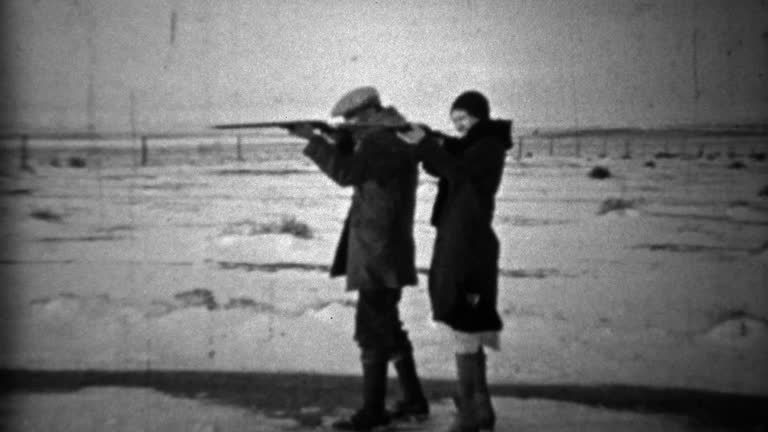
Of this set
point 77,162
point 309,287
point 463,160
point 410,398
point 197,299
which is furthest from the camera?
point 77,162

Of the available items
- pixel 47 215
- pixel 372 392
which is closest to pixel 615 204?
pixel 372 392

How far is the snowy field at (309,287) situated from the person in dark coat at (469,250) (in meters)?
0.36

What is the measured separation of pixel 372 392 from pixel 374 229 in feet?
2.06

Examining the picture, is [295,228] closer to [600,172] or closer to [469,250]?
[600,172]

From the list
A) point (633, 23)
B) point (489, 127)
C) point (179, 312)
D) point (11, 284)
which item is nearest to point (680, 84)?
point (633, 23)

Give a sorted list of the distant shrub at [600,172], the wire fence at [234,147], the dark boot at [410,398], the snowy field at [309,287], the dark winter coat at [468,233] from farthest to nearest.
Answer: the distant shrub at [600,172] < the wire fence at [234,147] < the snowy field at [309,287] < the dark boot at [410,398] < the dark winter coat at [468,233]

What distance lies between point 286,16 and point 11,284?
227 cm

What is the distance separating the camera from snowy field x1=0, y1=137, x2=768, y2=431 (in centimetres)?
344

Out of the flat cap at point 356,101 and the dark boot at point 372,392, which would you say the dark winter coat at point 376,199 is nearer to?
the flat cap at point 356,101

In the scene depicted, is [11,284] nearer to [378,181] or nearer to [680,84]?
[378,181]

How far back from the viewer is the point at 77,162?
4.80 meters

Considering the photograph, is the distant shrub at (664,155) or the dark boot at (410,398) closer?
the dark boot at (410,398)

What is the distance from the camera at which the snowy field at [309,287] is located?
11.3 ft

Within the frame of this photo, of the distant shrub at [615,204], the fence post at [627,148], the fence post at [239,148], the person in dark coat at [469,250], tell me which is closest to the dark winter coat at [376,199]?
the person in dark coat at [469,250]
